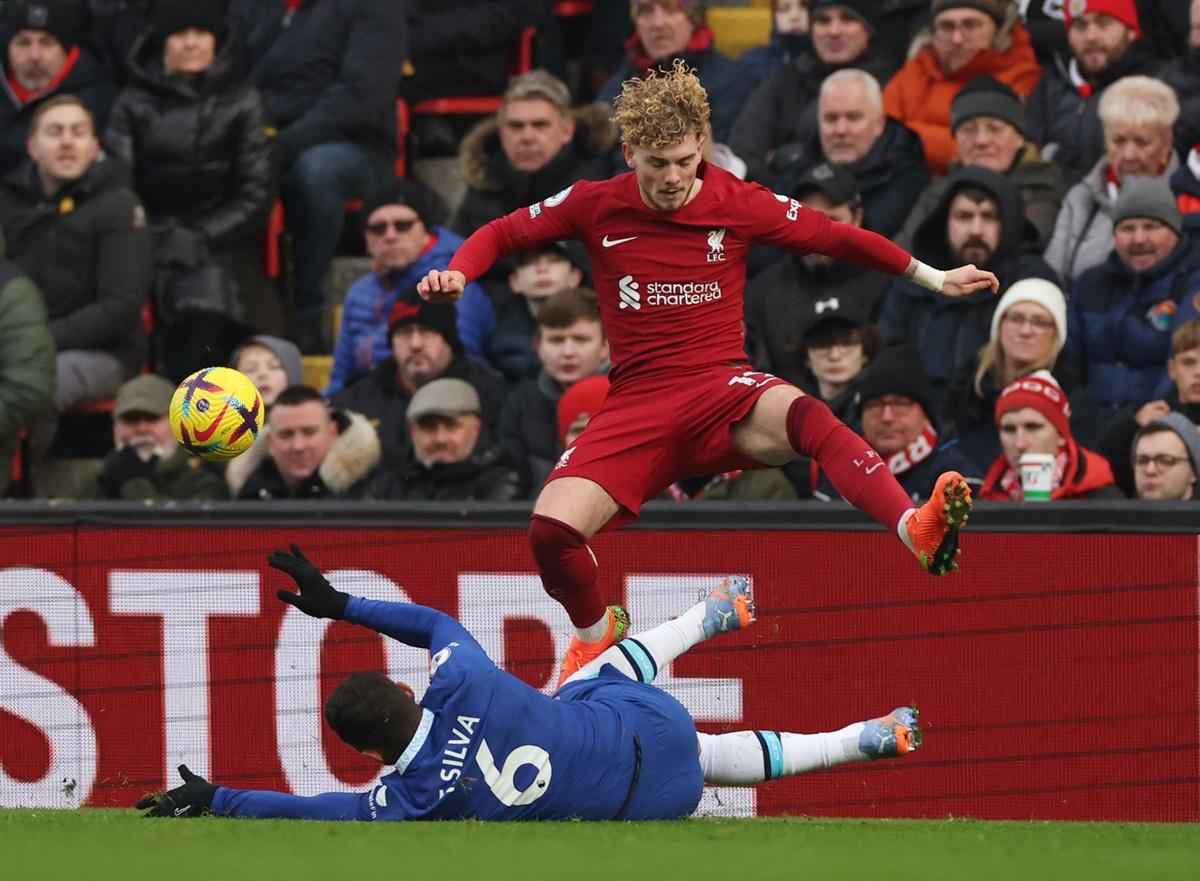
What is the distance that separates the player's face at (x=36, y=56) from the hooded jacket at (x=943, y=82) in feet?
15.4

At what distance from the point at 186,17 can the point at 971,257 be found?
465 cm

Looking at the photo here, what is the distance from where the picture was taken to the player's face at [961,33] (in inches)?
465

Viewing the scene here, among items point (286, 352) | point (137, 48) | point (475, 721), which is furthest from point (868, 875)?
point (137, 48)

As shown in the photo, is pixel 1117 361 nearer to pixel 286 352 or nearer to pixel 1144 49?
pixel 1144 49

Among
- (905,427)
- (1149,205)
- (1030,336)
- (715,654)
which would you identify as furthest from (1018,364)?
(715,654)

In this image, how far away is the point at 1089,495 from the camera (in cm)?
962

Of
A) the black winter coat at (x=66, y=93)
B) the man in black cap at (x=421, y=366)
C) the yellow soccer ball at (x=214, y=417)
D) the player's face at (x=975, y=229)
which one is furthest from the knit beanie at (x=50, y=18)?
the player's face at (x=975, y=229)

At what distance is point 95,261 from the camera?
1216 cm

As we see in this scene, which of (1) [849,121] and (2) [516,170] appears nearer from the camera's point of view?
(1) [849,121]

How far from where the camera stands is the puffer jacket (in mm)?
10336

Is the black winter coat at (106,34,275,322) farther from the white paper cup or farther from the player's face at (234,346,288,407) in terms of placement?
the white paper cup

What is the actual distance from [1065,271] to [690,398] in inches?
136

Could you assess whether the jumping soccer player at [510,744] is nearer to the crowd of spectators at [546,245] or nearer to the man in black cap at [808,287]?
the crowd of spectators at [546,245]

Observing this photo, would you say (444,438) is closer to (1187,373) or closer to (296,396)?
(296,396)
